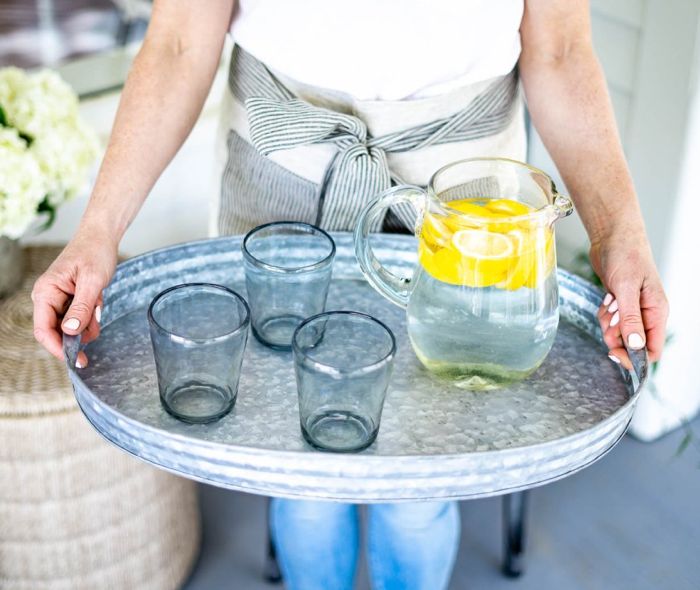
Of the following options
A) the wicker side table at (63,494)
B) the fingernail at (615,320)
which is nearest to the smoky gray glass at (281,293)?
the fingernail at (615,320)

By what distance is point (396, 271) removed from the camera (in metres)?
1.06

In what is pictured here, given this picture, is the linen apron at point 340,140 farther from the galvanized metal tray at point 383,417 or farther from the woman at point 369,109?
the galvanized metal tray at point 383,417

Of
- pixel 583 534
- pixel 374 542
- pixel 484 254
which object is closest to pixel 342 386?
pixel 484 254

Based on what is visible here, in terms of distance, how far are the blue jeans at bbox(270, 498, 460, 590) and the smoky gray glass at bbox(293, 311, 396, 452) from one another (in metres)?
0.37

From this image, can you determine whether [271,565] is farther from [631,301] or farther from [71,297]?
[631,301]

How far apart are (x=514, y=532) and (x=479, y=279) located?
98 cm

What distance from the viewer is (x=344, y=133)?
Result: 3.48 ft

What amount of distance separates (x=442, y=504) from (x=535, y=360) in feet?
1.22

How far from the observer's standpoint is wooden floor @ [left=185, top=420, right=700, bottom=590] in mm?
1669

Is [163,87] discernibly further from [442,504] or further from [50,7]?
[50,7]

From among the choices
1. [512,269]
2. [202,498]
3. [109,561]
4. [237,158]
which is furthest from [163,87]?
[202,498]

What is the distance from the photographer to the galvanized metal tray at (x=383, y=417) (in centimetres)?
73

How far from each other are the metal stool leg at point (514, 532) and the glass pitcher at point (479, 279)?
32.9 inches

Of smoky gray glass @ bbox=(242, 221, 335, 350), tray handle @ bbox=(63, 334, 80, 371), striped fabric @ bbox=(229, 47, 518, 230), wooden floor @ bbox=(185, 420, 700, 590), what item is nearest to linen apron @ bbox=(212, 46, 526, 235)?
striped fabric @ bbox=(229, 47, 518, 230)
